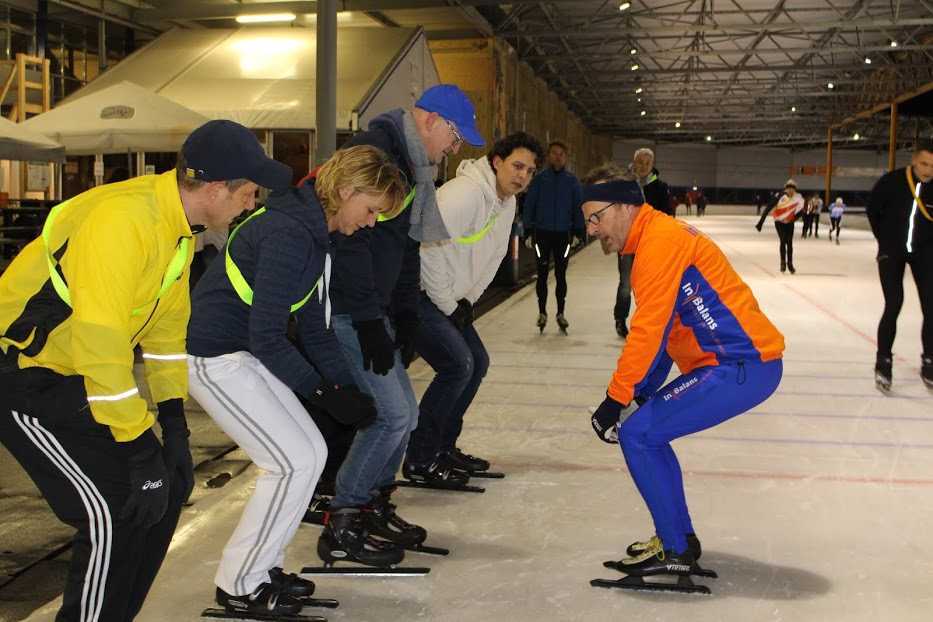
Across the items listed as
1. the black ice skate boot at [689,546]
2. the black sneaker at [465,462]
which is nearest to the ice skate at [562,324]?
the black sneaker at [465,462]

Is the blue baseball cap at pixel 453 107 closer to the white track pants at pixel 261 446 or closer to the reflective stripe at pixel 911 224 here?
the white track pants at pixel 261 446

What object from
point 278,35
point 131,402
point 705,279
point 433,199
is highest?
point 278,35

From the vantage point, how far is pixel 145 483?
7.47 ft

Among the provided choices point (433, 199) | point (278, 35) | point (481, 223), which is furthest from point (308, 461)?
point (278, 35)

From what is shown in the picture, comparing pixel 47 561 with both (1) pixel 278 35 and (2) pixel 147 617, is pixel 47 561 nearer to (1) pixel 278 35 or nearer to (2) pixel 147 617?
(2) pixel 147 617

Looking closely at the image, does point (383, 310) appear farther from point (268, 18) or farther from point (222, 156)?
point (268, 18)

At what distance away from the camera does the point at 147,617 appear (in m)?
3.17

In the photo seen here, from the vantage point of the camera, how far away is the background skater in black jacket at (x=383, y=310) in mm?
3590

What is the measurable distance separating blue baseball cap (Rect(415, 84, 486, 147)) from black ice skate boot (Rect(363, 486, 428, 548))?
145 centimetres

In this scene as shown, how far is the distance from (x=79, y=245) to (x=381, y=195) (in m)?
1.12

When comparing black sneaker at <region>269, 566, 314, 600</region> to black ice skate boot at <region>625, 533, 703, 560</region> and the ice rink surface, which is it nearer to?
the ice rink surface

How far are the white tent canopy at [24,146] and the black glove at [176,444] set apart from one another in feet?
24.1

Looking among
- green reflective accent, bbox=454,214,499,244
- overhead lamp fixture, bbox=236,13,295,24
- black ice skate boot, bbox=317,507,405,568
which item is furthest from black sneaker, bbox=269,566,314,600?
overhead lamp fixture, bbox=236,13,295,24

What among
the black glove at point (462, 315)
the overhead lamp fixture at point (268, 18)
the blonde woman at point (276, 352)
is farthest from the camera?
the overhead lamp fixture at point (268, 18)
